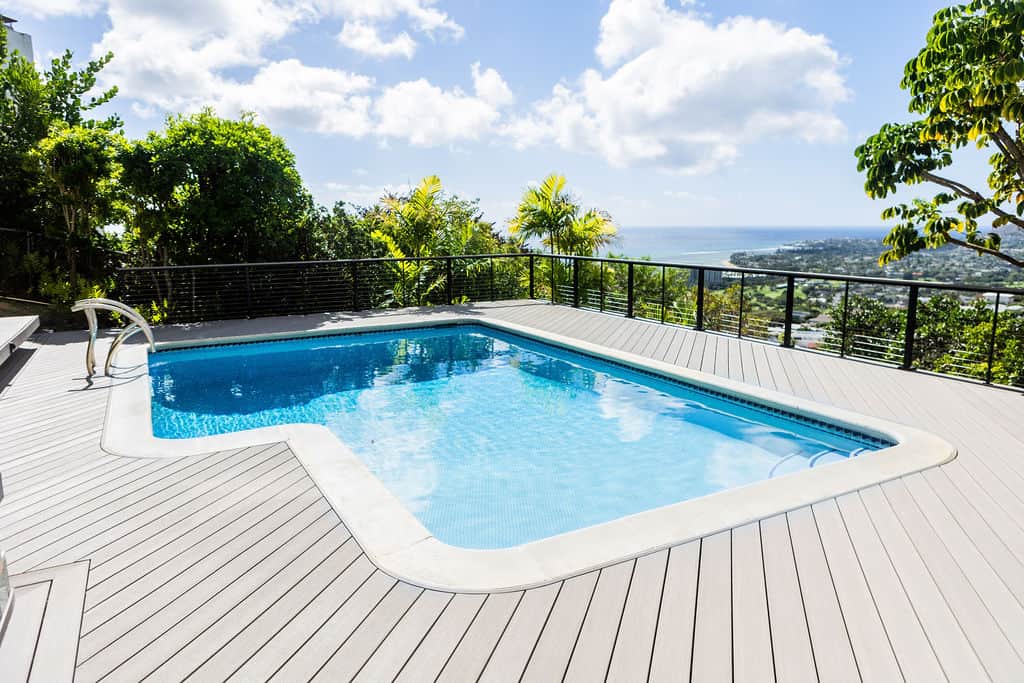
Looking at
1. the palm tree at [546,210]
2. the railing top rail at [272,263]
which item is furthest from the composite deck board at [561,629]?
the palm tree at [546,210]

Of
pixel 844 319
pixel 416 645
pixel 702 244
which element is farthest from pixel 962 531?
pixel 702 244

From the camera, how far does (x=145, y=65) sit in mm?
10531

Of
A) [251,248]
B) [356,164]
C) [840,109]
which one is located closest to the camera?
[251,248]

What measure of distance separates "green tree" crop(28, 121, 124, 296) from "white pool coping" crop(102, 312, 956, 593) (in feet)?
15.0

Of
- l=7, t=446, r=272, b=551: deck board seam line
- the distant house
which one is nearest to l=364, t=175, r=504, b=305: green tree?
l=7, t=446, r=272, b=551: deck board seam line

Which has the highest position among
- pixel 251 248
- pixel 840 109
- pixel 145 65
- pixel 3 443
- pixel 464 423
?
pixel 840 109

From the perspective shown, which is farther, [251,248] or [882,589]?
[251,248]

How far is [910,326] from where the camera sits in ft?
18.1

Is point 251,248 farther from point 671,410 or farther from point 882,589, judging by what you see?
point 882,589

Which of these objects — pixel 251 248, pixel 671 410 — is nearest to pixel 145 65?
pixel 251 248

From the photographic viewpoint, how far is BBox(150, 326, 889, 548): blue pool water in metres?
4.02

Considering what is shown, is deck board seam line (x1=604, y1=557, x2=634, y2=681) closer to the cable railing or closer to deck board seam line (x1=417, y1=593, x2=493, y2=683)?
deck board seam line (x1=417, y1=593, x2=493, y2=683)

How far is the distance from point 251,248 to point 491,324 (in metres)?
4.18

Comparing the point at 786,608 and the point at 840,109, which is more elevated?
the point at 840,109
